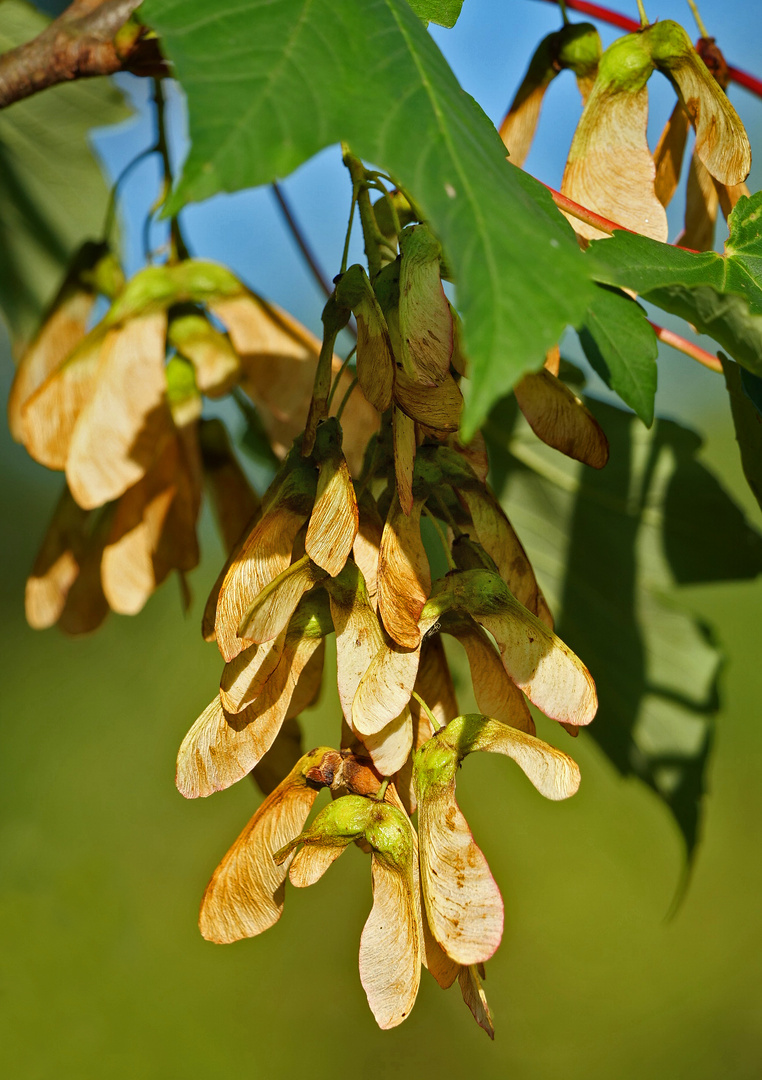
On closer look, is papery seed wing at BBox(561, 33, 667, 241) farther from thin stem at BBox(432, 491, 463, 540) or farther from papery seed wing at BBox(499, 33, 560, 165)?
thin stem at BBox(432, 491, 463, 540)

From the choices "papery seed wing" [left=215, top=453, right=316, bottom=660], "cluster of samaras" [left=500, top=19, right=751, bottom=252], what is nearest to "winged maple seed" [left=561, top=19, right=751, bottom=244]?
"cluster of samaras" [left=500, top=19, right=751, bottom=252]

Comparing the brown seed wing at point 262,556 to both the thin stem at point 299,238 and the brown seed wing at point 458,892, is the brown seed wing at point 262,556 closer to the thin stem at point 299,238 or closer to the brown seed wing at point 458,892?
the brown seed wing at point 458,892

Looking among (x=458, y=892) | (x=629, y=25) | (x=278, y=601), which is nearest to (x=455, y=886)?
(x=458, y=892)

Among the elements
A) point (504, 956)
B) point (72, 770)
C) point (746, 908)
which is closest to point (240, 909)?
point (72, 770)

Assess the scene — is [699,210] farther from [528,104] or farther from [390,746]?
[390,746]

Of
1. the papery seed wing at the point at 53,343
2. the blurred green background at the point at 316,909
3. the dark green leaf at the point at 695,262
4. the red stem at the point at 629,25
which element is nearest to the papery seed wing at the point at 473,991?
the dark green leaf at the point at 695,262
